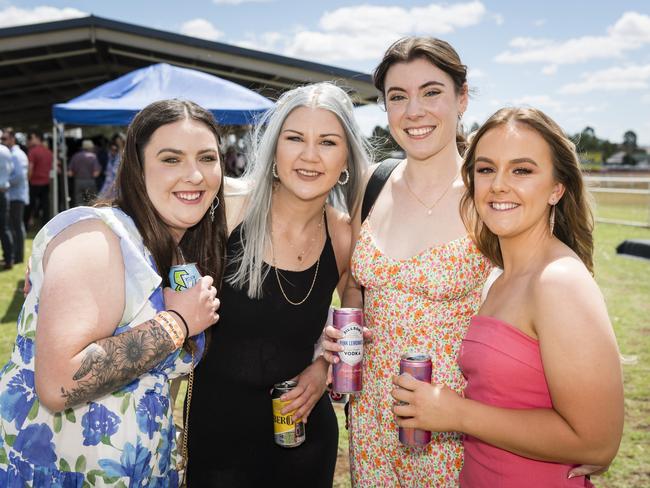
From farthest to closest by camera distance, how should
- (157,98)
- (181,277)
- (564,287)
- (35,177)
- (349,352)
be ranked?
(35,177)
(157,98)
(349,352)
(181,277)
(564,287)

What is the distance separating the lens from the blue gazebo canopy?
7707 millimetres

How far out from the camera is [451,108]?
8.25 ft

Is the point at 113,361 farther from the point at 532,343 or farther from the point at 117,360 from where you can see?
the point at 532,343

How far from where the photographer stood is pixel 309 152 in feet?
A: 8.16

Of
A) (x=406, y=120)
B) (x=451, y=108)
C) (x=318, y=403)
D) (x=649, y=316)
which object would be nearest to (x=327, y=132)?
(x=406, y=120)

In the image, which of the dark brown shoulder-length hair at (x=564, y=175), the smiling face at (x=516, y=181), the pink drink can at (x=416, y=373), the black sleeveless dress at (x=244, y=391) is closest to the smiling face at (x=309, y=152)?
the black sleeveless dress at (x=244, y=391)

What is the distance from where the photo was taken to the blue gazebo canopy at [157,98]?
7707 mm

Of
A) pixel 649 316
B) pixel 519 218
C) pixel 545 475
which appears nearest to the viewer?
pixel 545 475

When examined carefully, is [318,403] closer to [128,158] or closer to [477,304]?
[477,304]

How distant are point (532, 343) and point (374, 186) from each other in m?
1.32

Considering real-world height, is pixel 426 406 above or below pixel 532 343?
below

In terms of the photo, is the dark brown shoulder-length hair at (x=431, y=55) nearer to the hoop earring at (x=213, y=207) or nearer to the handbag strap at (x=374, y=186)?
the handbag strap at (x=374, y=186)

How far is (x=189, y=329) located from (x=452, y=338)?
109 centimetres

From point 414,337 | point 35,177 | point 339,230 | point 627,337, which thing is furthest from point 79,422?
point 35,177
